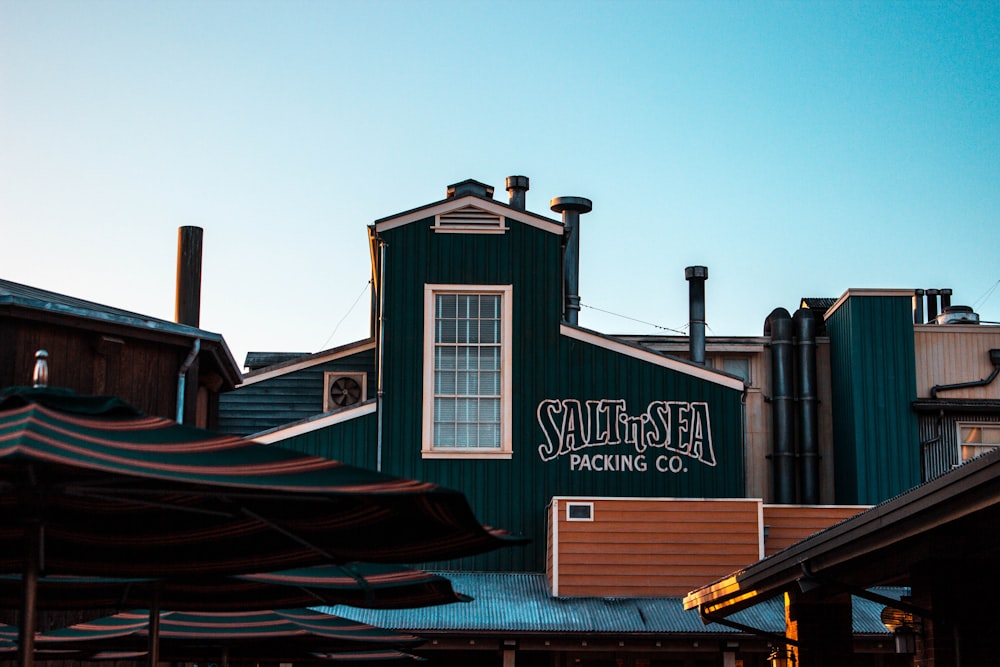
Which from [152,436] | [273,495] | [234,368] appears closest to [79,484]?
[152,436]

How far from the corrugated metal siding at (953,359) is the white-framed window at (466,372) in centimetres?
797

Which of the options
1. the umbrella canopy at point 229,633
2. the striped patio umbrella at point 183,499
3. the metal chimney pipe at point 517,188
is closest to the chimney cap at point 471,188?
the metal chimney pipe at point 517,188

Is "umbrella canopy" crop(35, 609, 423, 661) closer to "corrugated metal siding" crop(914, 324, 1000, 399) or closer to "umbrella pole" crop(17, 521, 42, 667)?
"umbrella pole" crop(17, 521, 42, 667)

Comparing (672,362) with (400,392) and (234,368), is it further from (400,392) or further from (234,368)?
(234,368)

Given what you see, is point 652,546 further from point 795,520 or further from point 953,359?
point 953,359

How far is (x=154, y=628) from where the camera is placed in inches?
334

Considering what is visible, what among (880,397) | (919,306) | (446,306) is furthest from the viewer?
(919,306)

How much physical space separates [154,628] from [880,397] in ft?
55.1

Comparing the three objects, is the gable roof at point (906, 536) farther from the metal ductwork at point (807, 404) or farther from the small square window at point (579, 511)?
the metal ductwork at point (807, 404)

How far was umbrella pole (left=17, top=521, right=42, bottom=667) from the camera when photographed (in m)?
5.62

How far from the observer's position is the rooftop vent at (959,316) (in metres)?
25.5

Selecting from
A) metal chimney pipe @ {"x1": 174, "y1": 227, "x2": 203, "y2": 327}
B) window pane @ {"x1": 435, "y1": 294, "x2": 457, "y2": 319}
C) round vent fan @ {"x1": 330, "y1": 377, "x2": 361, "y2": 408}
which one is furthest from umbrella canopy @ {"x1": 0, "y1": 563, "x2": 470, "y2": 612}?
round vent fan @ {"x1": 330, "y1": 377, "x2": 361, "y2": 408}

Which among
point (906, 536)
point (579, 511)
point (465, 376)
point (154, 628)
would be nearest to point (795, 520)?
point (579, 511)

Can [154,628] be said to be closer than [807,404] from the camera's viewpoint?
Yes
